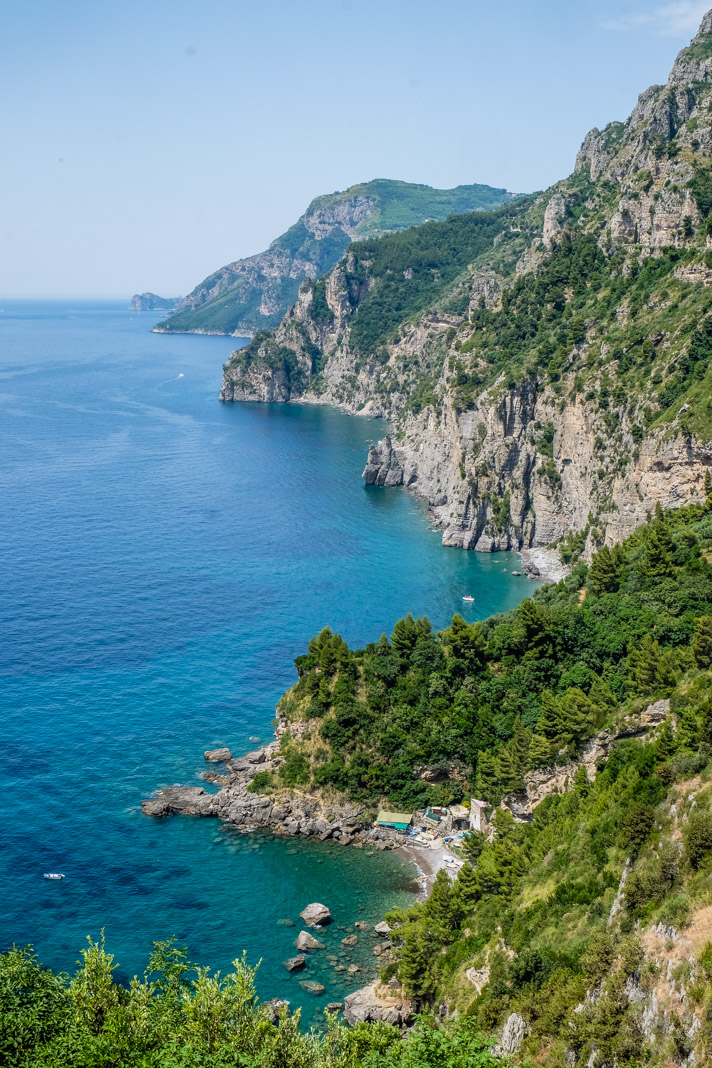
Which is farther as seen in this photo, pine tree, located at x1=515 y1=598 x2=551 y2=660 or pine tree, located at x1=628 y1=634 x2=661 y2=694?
pine tree, located at x1=515 y1=598 x2=551 y2=660

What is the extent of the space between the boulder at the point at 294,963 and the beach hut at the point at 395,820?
598 inches

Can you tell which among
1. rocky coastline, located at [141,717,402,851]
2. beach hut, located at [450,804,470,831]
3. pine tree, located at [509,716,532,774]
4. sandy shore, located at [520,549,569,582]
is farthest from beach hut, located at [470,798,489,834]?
sandy shore, located at [520,549,569,582]

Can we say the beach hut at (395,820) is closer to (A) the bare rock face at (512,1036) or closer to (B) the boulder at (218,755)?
(B) the boulder at (218,755)

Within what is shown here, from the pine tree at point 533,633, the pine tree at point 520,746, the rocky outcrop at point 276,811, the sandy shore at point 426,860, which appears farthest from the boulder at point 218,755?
the pine tree at point 533,633

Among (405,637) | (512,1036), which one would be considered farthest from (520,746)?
(512,1036)

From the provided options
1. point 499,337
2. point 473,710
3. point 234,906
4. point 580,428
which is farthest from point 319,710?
point 499,337

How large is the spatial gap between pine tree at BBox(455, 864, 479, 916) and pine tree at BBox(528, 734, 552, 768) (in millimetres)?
10351

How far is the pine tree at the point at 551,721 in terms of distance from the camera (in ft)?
224

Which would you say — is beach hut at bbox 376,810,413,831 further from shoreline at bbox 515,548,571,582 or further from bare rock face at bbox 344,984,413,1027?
shoreline at bbox 515,548,571,582

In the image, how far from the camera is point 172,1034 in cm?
4088

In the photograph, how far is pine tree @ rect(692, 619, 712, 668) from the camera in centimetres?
6234

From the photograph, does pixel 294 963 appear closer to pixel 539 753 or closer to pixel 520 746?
pixel 539 753

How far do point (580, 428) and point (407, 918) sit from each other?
79.2 m

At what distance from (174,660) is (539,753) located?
43641mm
